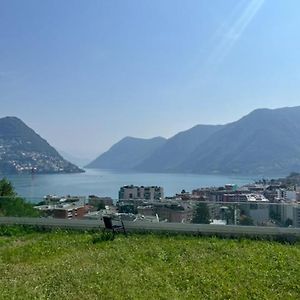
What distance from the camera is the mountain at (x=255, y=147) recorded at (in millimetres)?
105250

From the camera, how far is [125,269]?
5.34 m

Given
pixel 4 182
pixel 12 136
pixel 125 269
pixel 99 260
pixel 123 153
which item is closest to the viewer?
pixel 125 269

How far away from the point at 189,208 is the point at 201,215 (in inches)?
14.8

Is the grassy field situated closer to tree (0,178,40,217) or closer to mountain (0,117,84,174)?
tree (0,178,40,217)

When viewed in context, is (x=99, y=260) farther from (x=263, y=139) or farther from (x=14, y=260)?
(x=263, y=139)

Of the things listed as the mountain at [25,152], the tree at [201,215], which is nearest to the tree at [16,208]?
the tree at [201,215]

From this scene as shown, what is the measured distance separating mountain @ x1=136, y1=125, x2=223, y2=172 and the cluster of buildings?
117 m

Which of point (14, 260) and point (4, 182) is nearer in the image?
point (14, 260)

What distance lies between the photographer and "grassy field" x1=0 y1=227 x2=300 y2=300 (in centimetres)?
441

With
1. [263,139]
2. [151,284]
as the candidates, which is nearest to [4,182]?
[151,284]

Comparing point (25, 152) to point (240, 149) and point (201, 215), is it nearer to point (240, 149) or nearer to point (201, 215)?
point (240, 149)

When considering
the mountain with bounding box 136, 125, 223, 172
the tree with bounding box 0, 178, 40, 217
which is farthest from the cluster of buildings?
the mountain with bounding box 136, 125, 223, 172

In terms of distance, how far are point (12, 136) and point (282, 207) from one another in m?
110

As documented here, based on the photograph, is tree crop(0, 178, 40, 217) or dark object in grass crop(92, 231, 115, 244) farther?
tree crop(0, 178, 40, 217)
